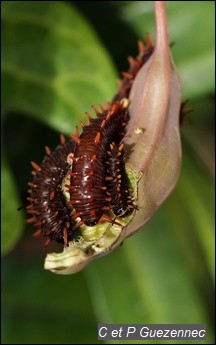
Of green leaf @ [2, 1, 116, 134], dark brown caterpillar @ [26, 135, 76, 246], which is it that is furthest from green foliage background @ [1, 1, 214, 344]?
dark brown caterpillar @ [26, 135, 76, 246]

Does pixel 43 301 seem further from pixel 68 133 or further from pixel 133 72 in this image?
A: pixel 133 72

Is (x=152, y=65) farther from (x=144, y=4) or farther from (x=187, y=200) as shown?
(x=187, y=200)

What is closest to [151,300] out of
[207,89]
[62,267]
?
[207,89]

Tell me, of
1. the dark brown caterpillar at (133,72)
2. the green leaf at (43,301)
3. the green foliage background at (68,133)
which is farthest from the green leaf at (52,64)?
the green leaf at (43,301)

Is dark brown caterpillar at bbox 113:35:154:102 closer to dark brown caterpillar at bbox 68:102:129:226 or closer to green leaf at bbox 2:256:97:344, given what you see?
dark brown caterpillar at bbox 68:102:129:226

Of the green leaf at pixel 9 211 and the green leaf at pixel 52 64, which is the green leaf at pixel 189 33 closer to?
the green leaf at pixel 52 64

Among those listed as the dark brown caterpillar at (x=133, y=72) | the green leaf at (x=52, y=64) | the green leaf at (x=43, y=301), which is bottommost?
the green leaf at (x=43, y=301)
